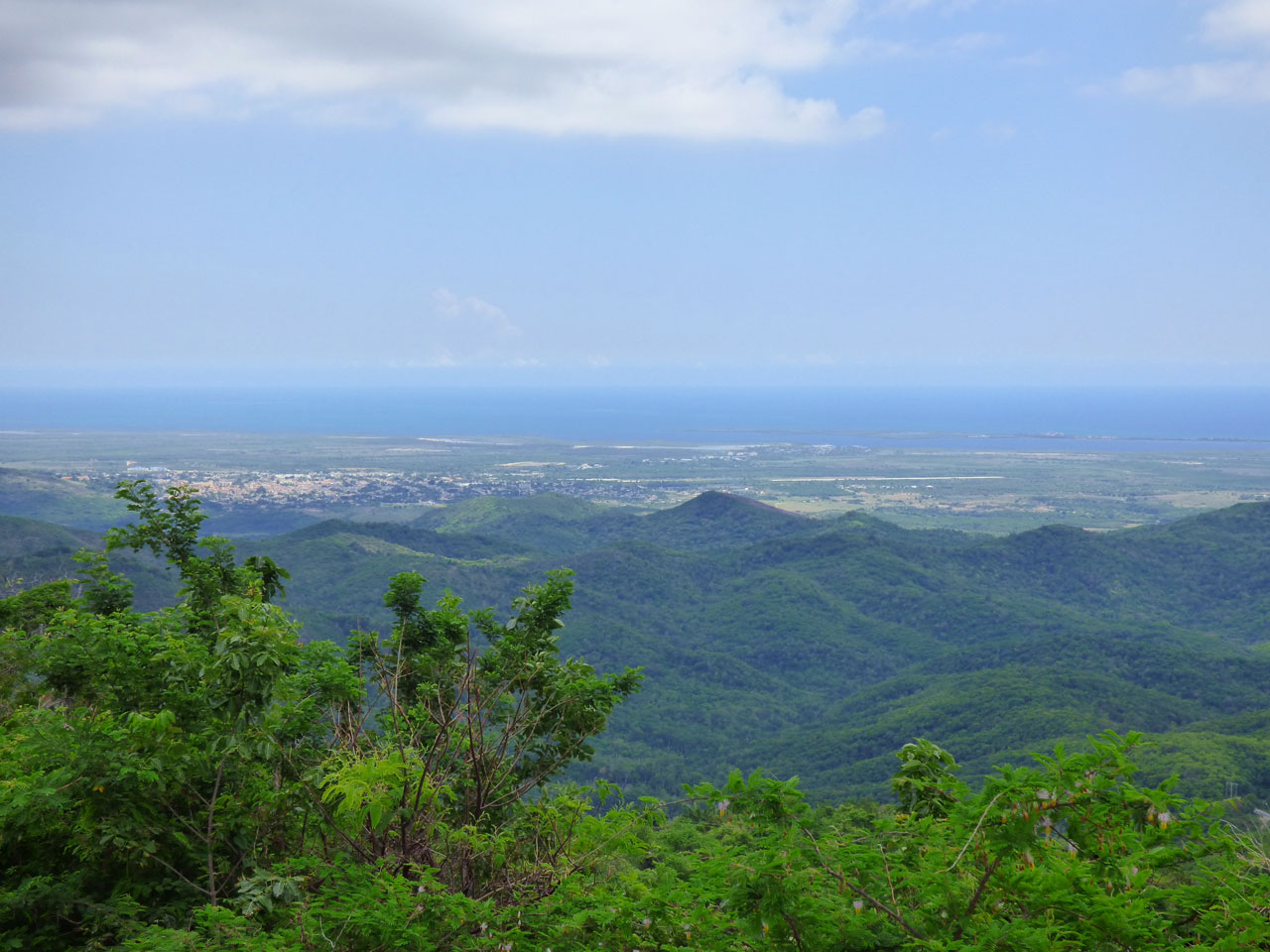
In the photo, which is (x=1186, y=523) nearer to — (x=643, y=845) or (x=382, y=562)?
(x=382, y=562)

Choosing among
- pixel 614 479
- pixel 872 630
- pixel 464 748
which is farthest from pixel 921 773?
pixel 614 479

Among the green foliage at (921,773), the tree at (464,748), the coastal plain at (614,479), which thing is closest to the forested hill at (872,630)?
the tree at (464,748)

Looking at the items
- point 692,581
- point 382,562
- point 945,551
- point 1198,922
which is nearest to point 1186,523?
point 945,551

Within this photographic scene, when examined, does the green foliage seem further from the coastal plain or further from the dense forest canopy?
the coastal plain

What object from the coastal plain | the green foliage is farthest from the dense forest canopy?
the coastal plain

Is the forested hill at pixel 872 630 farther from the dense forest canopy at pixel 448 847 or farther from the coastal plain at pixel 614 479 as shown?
the coastal plain at pixel 614 479

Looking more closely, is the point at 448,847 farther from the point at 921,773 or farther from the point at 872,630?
Answer: the point at 872,630
